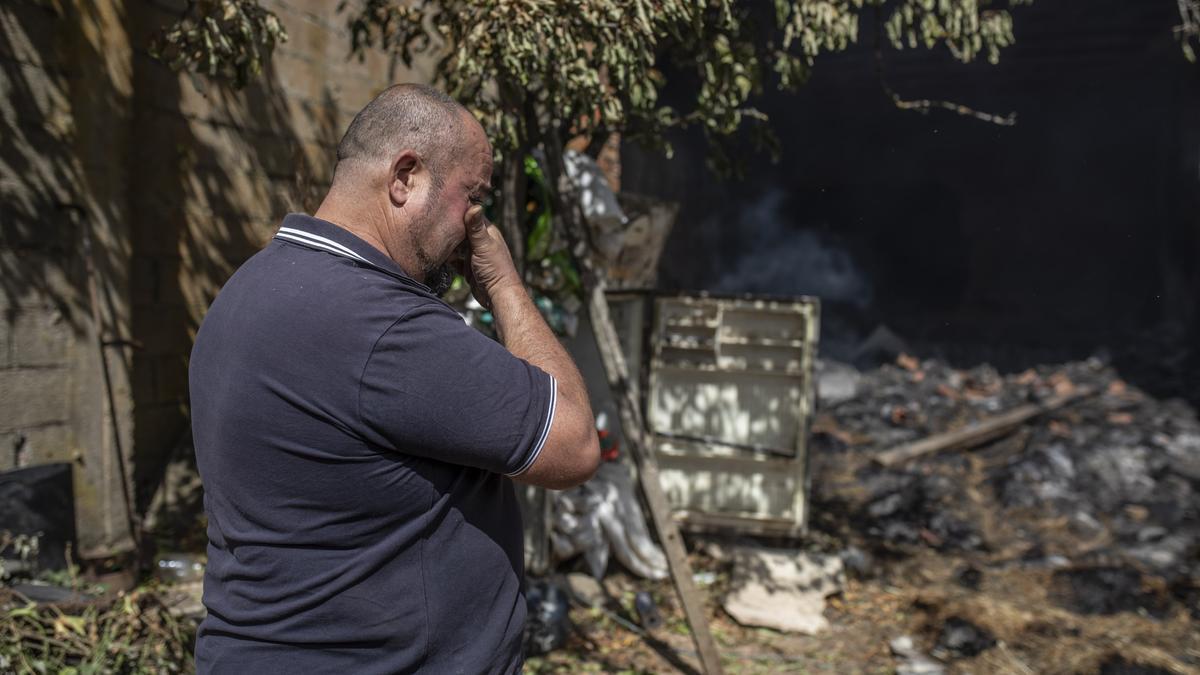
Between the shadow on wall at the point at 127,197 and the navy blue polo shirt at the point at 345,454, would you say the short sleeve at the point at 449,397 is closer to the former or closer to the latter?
the navy blue polo shirt at the point at 345,454

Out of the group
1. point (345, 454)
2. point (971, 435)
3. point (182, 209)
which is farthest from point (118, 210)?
point (971, 435)

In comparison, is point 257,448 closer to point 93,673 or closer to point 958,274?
point 93,673

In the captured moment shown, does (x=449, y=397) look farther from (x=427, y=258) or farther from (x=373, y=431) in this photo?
(x=427, y=258)

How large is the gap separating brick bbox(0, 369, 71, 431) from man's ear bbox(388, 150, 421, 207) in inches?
130

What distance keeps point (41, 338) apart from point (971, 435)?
782 cm

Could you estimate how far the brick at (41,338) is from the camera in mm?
3967

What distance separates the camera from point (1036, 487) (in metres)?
7.21

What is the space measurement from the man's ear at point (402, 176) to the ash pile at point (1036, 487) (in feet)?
16.4

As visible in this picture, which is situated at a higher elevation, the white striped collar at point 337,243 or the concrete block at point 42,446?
the white striped collar at point 337,243

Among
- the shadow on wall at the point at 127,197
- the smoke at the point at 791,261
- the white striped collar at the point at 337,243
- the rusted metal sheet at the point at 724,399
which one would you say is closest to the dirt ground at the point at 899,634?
the rusted metal sheet at the point at 724,399

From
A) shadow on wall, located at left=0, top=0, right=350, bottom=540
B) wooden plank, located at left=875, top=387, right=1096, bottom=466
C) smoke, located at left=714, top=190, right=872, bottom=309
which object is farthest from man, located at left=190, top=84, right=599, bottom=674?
smoke, located at left=714, top=190, right=872, bottom=309

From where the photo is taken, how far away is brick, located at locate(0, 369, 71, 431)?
13.0 feet

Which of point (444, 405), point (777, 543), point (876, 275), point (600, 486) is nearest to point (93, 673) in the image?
point (444, 405)

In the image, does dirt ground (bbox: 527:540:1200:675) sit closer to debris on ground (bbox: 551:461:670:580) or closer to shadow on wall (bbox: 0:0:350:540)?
debris on ground (bbox: 551:461:670:580)
